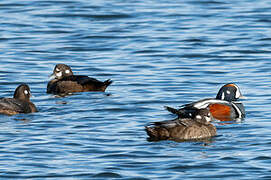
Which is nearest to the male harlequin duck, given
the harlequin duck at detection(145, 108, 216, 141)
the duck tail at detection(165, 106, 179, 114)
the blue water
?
the blue water

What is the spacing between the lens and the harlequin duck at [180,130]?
1092cm

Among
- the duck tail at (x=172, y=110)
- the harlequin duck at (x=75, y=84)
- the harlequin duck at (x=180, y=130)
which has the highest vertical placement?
the harlequin duck at (x=75, y=84)

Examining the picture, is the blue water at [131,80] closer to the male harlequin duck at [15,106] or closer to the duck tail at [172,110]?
the male harlequin duck at [15,106]

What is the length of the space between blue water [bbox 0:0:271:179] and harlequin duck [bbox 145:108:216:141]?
179mm

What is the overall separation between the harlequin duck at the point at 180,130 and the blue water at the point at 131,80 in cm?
18

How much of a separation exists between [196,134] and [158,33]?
37.0ft

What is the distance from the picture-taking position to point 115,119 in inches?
496

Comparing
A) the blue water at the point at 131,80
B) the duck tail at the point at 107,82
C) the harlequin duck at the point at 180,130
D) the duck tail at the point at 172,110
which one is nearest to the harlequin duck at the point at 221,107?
the duck tail at the point at 172,110

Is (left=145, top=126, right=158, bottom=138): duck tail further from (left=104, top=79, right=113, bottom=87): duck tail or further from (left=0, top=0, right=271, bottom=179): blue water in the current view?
(left=104, top=79, right=113, bottom=87): duck tail

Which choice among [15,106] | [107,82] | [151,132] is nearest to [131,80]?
[107,82]

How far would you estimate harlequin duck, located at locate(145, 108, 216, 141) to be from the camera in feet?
35.8

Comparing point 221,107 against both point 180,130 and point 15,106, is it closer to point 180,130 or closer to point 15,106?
point 180,130

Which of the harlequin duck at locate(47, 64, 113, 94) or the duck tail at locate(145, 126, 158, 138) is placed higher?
the harlequin duck at locate(47, 64, 113, 94)

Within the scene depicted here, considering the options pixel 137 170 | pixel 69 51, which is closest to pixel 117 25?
pixel 69 51
